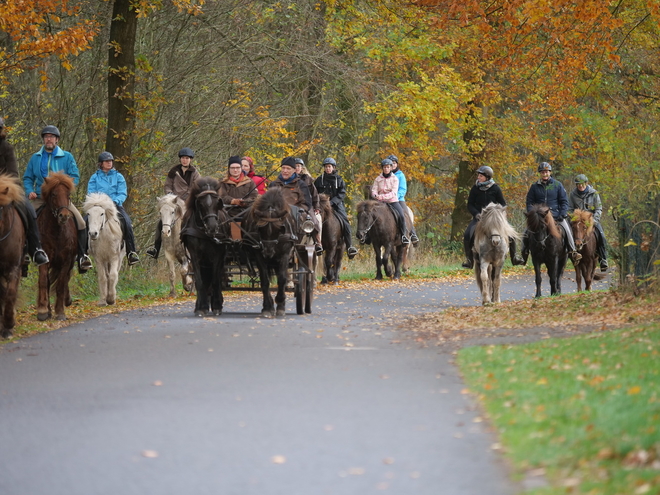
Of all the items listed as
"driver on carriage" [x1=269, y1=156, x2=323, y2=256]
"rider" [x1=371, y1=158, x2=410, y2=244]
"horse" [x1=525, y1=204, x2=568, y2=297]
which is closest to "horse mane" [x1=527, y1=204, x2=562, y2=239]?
"horse" [x1=525, y1=204, x2=568, y2=297]

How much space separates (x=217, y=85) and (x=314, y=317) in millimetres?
13806

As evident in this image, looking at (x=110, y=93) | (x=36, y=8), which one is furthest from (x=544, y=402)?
(x=110, y=93)

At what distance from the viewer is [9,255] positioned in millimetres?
14227

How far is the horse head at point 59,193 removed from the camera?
54.7 feet

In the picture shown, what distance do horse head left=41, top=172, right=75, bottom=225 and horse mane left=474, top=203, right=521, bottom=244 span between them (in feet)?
24.9

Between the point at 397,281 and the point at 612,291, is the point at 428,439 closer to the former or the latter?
the point at 612,291

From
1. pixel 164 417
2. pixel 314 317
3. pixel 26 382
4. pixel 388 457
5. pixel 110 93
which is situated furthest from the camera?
pixel 110 93

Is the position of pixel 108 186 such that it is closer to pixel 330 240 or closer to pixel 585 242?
pixel 330 240

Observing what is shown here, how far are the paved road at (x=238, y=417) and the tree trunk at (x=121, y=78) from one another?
10.9 meters

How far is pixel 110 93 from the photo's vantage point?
2436 cm

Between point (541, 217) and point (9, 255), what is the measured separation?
36.8 ft

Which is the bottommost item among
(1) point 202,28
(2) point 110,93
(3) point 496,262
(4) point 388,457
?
(4) point 388,457

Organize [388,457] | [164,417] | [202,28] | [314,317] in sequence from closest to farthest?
1. [388,457]
2. [164,417]
3. [314,317]
4. [202,28]

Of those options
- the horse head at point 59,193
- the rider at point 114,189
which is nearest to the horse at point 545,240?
the rider at point 114,189
